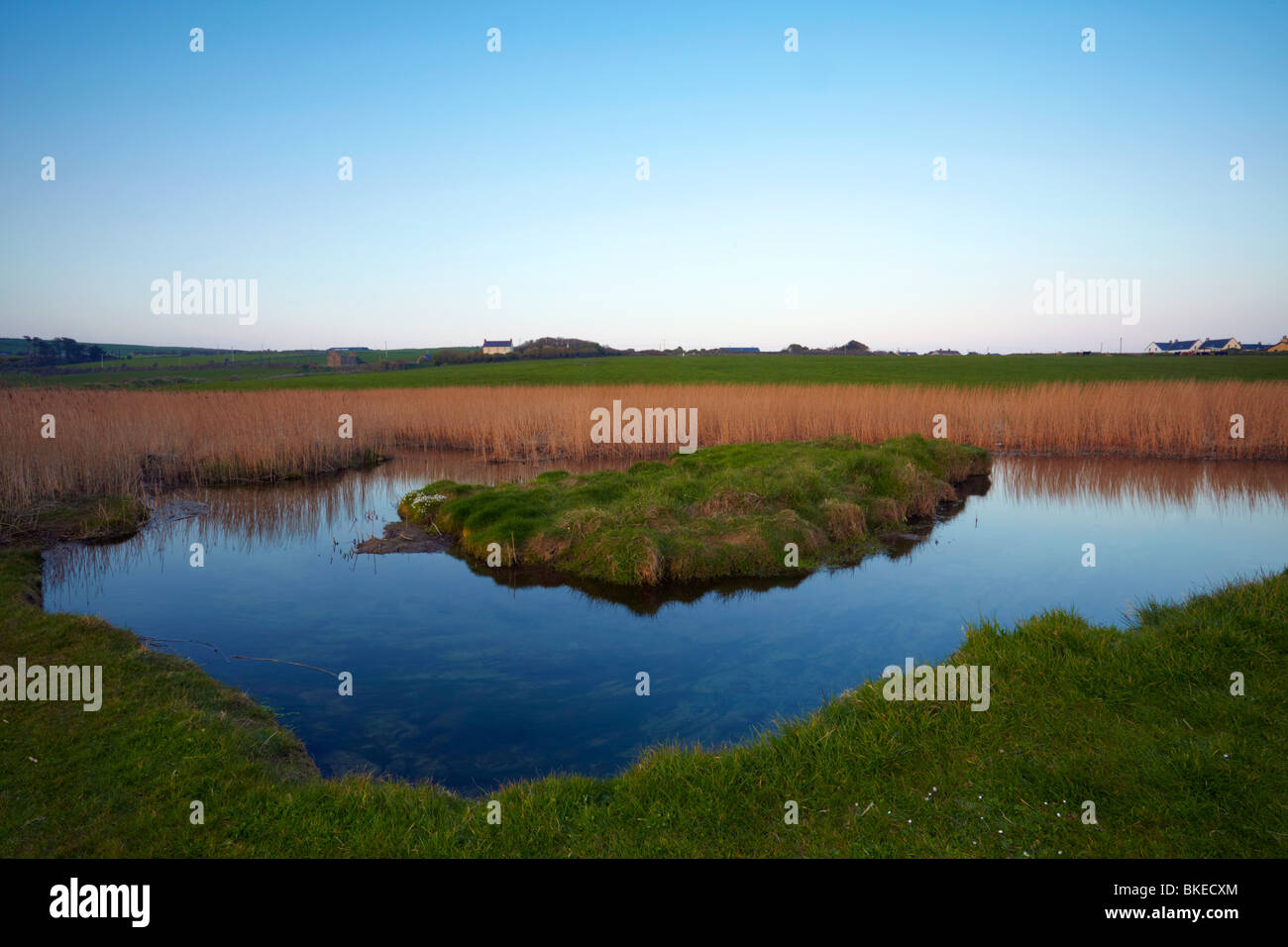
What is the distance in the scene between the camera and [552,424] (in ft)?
76.0

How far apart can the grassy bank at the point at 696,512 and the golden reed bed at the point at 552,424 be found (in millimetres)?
6467

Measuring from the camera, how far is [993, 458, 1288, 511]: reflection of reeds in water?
584 inches

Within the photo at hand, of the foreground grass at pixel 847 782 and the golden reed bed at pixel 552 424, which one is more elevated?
the golden reed bed at pixel 552 424

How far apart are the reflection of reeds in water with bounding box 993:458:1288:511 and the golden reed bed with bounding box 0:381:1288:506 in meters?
1.39

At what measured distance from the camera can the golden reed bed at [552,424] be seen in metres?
16.3

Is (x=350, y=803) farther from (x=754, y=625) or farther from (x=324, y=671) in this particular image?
(x=754, y=625)

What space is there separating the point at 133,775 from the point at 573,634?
14.8 ft

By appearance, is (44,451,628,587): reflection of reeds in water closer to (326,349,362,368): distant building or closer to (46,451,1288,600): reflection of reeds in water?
(46,451,1288,600): reflection of reeds in water

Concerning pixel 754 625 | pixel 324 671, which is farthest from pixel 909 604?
pixel 324 671

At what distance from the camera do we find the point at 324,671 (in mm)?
7332

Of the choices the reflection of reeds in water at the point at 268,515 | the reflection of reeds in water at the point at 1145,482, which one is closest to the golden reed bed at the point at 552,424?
the reflection of reeds in water at the point at 268,515

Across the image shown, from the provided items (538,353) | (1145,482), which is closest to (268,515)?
(1145,482)

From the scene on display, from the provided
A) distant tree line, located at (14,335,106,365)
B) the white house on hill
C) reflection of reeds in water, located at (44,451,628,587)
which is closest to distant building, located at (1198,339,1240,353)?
the white house on hill

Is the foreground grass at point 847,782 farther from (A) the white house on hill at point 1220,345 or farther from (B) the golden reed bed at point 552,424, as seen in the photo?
(A) the white house on hill at point 1220,345
